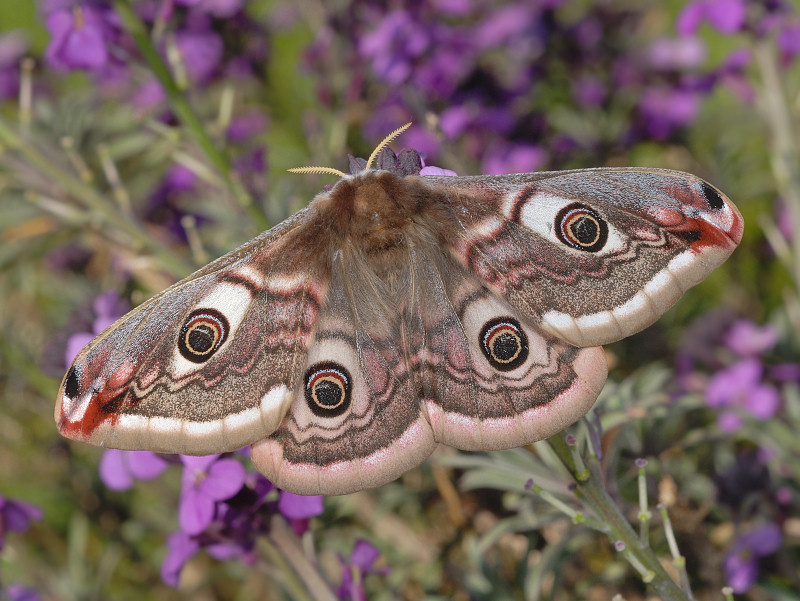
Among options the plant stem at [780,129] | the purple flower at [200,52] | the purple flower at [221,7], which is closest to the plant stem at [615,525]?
the plant stem at [780,129]

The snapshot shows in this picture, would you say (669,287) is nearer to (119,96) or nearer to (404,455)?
(404,455)

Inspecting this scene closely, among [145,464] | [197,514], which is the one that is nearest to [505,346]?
[197,514]

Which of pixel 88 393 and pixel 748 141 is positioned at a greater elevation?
pixel 88 393

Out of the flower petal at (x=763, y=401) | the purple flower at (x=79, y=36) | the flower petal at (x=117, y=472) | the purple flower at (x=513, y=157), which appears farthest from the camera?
the purple flower at (x=513, y=157)

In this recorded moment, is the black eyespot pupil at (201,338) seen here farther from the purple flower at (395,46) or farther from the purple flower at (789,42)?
the purple flower at (789,42)

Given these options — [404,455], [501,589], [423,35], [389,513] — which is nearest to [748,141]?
[423,35]

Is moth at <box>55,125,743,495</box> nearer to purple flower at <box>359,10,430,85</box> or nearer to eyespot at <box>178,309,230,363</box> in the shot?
eyespot at <box>178,309,230,363</box>

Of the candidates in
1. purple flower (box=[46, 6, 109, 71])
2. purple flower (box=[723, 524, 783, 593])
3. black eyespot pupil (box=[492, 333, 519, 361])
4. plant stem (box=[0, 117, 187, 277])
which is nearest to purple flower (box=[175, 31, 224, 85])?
purple flower (box=[46, 6, 109, 71])
